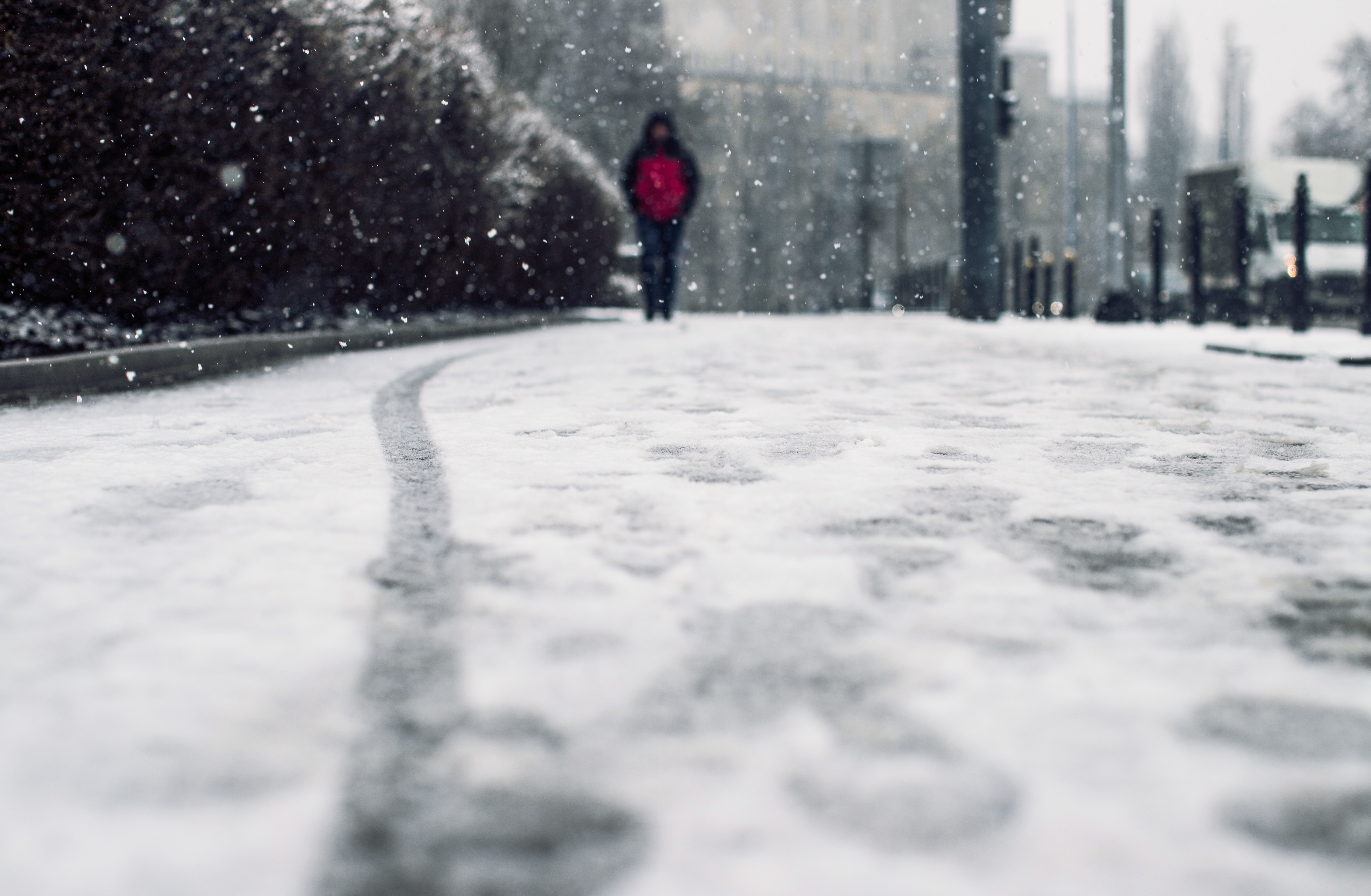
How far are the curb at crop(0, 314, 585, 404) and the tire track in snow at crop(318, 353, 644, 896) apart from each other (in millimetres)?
4353

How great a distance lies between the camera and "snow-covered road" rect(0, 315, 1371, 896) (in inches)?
52.3

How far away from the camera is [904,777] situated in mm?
1501

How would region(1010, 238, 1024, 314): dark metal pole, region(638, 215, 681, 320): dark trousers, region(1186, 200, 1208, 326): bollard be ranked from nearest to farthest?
region(1186, 200, 1208, 326): bollard → region(638, 215, 681, 320): dark trousers → region(1010, 238, 1024, 314): dark metal pole

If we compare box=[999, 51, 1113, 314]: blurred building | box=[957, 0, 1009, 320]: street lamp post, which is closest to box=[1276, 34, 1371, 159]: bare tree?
box=[999, 51, 1113, 314]: blurred building

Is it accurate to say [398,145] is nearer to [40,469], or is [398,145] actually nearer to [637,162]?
[637,162]

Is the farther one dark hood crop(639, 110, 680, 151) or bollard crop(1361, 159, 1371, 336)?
dark hood crop(639, 110, 680, 151)

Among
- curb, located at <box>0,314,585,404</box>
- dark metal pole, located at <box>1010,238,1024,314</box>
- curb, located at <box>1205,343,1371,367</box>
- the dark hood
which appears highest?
the dark hood

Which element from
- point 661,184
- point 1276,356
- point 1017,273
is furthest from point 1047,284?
point 1276,356

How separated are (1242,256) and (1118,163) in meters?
7.43

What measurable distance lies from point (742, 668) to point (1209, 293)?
20691 mm

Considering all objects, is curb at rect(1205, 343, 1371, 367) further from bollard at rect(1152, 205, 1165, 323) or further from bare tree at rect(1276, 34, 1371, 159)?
bare tree at rect(1276, 34, 1371, 159)

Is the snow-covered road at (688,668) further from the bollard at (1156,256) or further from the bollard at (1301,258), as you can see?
the bollard at (1156,256)

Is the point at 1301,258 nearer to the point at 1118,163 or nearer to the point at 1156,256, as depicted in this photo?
the point at 1156,256

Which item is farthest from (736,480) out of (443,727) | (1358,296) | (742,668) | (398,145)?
(1358,296)
